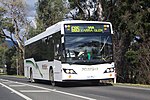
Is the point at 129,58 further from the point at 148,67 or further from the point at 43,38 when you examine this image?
the point at 43,38

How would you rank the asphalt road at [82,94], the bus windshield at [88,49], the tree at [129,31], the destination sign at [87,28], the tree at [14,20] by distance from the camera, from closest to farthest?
the asphalt road at [82,94] → the bus windshield at [88,49] → the destination sign at [87,28] → the tree at [129,31] → the tree at [14,20]

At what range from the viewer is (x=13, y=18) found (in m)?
69.6

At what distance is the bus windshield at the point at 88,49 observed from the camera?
20.3m

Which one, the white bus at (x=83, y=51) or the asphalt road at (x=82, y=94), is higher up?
the white bus at (x=83, y=51)

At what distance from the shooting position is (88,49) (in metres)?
20.5

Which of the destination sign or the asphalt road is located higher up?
the destination sign

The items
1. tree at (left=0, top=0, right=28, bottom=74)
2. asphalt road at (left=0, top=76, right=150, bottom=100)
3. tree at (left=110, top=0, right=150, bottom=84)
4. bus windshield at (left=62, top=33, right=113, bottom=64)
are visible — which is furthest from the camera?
tree at (left=0, top=0, right=28, bottom=74)

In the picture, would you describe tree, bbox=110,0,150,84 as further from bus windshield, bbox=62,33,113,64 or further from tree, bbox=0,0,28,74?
tree, bbox=0,0,28,74

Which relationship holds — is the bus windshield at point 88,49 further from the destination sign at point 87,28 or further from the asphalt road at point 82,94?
the asphalt road at point 82,94

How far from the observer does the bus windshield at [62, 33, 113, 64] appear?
2033 centimetres

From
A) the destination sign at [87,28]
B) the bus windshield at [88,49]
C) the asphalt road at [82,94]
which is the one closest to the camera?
the asphalt road at [82,94]

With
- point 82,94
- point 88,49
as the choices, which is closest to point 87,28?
point 88,49

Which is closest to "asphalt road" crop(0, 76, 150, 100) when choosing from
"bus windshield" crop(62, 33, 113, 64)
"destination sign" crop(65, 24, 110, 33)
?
"bus windshield" crop(62, 33, 113, 64)

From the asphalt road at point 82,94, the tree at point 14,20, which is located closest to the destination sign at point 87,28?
the asphalt road at point 82,94
